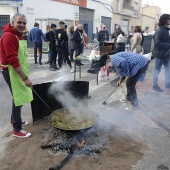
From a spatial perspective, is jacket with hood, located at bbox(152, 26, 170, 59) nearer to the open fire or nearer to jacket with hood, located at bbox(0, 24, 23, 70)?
the open fire

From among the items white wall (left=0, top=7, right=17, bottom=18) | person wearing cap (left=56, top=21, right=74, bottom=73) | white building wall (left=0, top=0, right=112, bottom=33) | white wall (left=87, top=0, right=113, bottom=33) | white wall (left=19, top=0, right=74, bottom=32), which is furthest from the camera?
white wall (left=87, top=0, right=113, bottom=33)

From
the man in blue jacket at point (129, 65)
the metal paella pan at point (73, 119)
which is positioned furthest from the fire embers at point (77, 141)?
the man in blue jacket at point (129, 65)

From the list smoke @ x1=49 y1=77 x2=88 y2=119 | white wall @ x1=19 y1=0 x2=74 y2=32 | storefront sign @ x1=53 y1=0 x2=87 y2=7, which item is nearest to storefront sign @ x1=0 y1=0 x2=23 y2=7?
white wall @ x1=19 y1=0 x2=74 y2=32

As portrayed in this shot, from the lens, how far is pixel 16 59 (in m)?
2.96

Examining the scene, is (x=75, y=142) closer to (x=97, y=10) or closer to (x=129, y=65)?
(x=129, y=65)

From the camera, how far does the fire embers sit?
3.26 meters

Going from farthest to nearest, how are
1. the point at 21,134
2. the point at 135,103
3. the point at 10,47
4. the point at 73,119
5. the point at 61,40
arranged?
the point at 61,40 → the point at 135,103 → the point at 73,119 → the point at 21,134 → the point at 10,47

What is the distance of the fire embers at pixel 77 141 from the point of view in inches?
128

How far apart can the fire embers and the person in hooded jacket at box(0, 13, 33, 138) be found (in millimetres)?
748

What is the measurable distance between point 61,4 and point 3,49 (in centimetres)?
1816

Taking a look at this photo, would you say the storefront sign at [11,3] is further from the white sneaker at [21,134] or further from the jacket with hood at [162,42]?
the white sneaker at [21,134]

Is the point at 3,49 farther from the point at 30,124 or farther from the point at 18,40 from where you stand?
the point at 30,124

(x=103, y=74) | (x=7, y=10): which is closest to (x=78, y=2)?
(x=7, y=10)

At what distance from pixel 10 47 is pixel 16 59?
0.18 metres
